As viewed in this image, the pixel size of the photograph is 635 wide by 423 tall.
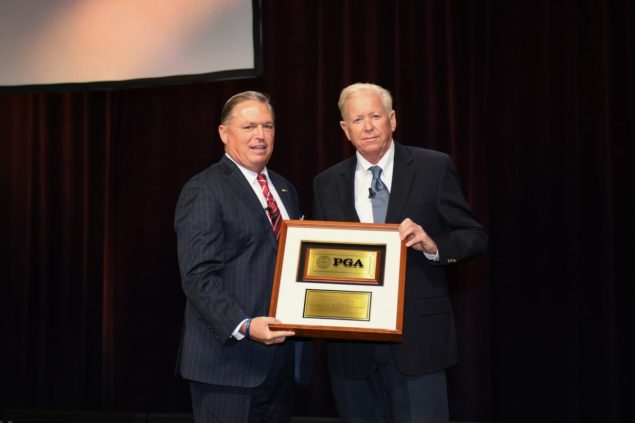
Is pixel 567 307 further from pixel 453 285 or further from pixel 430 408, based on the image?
pixel 430 408

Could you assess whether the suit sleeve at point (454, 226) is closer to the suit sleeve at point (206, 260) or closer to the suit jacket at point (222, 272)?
the suit jacket at point (222, 272)

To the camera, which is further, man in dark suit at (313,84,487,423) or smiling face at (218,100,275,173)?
smiling face at (218,100,275,173)

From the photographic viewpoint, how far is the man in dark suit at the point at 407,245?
2.14 m

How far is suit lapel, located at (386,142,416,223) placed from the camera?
2.19 metres

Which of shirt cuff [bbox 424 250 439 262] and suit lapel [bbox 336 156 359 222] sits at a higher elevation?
suit lapel [bbox 336 156 359 222]

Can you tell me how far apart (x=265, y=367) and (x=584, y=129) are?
97.3 inches

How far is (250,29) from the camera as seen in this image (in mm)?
3996

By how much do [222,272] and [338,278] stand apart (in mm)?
367

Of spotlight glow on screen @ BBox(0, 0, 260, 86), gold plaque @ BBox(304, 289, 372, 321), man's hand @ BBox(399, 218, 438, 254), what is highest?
spotlight glow on screen @ BBox(0, 0, 260, 86)

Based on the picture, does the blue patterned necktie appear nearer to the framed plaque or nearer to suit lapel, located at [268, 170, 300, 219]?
the framed plaque

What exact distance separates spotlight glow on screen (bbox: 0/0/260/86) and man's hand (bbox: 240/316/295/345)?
7.35 feet

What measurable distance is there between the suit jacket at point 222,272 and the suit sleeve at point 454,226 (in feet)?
1.77

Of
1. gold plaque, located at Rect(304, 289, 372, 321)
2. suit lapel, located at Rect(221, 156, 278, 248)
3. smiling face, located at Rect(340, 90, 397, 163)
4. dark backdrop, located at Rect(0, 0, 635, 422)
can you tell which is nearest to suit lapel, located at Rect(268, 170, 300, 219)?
suit lapel, located at Rect(221, 156, 278, 248)

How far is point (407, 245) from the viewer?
2.07 meters
